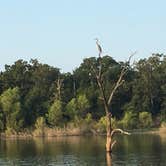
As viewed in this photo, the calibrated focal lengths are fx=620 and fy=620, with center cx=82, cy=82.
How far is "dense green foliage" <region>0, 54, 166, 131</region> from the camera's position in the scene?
9888cm

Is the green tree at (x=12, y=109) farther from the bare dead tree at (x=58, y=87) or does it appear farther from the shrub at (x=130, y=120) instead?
the shrub at (x=130, y=120)

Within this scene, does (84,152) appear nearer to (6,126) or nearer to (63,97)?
(6,126)

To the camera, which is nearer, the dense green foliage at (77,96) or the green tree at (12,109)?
the green tree at (12,109)

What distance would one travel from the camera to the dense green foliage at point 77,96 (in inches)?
3893

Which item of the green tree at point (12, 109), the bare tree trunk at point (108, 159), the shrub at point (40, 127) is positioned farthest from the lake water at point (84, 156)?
the green tree at point (12, 109)

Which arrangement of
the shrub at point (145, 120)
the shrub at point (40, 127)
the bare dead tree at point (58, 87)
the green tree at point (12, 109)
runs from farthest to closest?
the bare dead tree at point (58, 87)
the shrub at point (145, 120)
the green tree at point (12, 109)
the shrub at point (40, 127)

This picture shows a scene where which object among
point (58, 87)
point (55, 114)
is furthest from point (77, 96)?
point (55, 114)

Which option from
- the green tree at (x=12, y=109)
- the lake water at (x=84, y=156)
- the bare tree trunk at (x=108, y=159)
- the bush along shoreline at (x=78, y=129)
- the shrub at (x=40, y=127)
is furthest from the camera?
the green tree at (x=12, y=109)

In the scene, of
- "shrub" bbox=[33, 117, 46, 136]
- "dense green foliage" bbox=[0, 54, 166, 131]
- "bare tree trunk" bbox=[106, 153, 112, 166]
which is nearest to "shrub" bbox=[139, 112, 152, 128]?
"dense green foliage" bbox=[0, 54, 166, 131]

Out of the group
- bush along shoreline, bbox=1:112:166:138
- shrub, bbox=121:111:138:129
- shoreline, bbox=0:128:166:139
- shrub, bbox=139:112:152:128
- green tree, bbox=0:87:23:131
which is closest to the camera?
shoreline, bbox=0:128:166:139

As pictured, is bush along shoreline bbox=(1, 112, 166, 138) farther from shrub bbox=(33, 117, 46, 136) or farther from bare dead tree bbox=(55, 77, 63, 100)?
bare dead tree bbox=(55, 77, 63, 100)

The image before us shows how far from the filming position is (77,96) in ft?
353

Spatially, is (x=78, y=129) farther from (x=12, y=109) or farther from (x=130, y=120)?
(x=12, y=109)

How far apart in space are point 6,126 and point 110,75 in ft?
79.0
